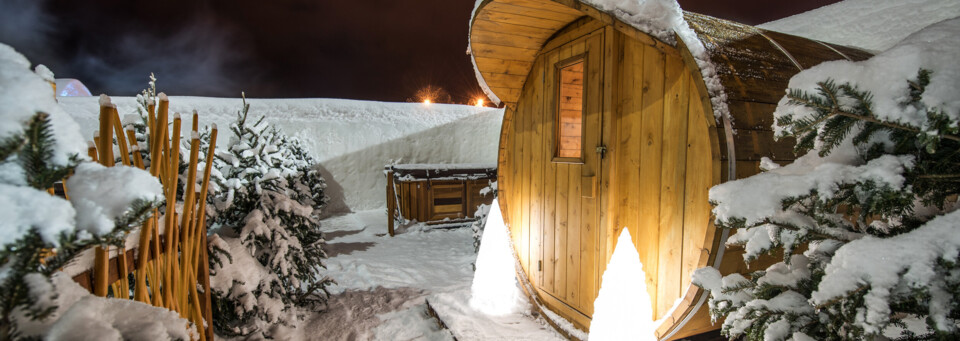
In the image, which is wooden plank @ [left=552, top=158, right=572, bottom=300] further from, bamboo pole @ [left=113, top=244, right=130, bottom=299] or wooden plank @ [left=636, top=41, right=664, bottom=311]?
bamboo pole @ [left=113, top=244, right=130, bottom=299]

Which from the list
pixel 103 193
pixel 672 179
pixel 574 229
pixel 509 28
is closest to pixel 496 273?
pixel 574 229

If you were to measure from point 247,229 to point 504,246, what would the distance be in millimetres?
2142

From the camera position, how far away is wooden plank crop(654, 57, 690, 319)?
205cm

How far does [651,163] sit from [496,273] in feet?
5.93

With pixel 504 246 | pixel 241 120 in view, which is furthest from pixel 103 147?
pixel 504 246

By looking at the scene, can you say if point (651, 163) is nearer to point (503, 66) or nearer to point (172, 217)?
point (503, 66)

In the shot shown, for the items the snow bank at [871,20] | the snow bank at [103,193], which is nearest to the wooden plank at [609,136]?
the snow bank at [103,193]

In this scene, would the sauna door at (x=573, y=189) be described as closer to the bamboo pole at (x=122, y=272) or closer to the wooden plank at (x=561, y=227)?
the wooden plank at (x=561, y=227)

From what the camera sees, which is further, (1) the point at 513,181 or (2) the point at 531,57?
(1) the point at 513,181

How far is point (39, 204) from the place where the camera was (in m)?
0.59

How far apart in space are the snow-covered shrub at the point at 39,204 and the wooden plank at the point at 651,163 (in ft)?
7.43

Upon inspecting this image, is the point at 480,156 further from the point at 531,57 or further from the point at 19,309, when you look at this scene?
the point at 19,309

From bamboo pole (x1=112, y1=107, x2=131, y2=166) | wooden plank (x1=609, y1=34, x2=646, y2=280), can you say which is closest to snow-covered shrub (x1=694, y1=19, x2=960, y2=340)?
wooden plank (x1=609, y1=34, x2=646, y2=280)

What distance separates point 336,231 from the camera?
28.7ft
